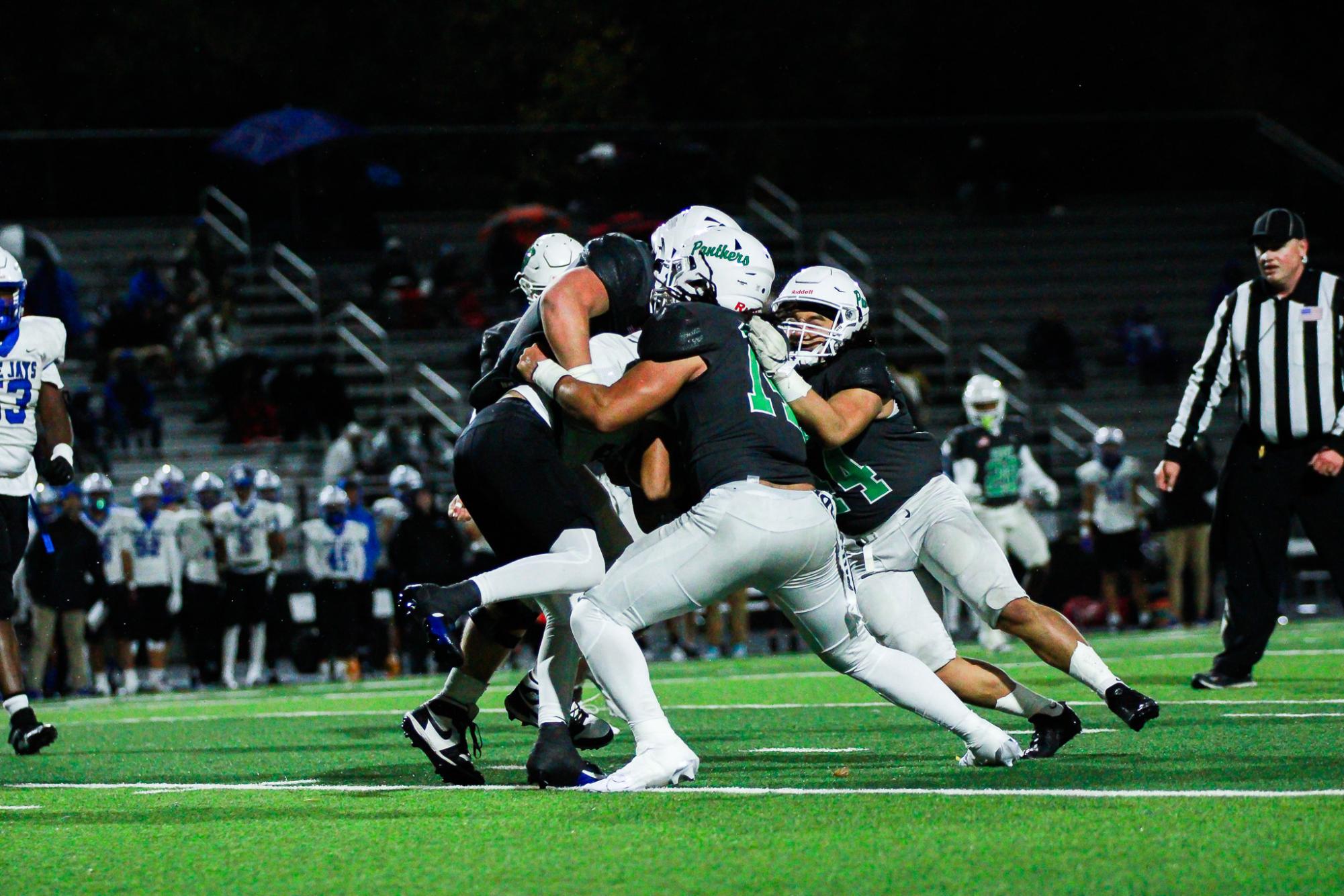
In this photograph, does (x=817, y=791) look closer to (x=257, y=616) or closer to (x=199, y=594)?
(x=257, y=616)

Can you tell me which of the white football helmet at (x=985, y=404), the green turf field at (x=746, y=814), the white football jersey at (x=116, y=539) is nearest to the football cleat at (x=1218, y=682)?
the green turf field at (x=746, y=814)

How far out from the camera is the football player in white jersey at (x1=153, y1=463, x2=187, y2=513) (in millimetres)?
16766

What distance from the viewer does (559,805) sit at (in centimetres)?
513

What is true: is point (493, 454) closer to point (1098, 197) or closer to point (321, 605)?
point (321, 605)

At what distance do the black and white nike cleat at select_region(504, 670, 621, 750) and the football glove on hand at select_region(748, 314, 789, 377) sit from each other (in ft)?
5.53

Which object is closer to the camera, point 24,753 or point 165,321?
point 24,753

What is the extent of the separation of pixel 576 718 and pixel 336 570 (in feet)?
32.8

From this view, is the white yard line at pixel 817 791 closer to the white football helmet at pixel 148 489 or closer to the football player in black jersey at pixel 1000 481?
the football player in black jersey at pixel 1000 481

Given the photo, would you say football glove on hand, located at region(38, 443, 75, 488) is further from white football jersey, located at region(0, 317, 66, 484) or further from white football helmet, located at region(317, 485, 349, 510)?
white football helmet, located at region(317, 485, 349, 510)

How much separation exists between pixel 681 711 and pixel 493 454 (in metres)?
3.28

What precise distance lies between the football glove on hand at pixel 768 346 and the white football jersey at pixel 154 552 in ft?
38.1

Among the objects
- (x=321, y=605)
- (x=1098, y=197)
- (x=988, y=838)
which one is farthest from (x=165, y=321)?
(x=988, y=838)

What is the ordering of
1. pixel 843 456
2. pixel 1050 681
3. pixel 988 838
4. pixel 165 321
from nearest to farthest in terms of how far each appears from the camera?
pixel 988 838 < pixel 843 456 < pixel 1050 681 < pixel 165 321

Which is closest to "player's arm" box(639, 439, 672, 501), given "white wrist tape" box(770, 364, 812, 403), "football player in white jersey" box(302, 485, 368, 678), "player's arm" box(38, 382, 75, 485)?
"white wrist tape" box(770, 364, 812, 403)
